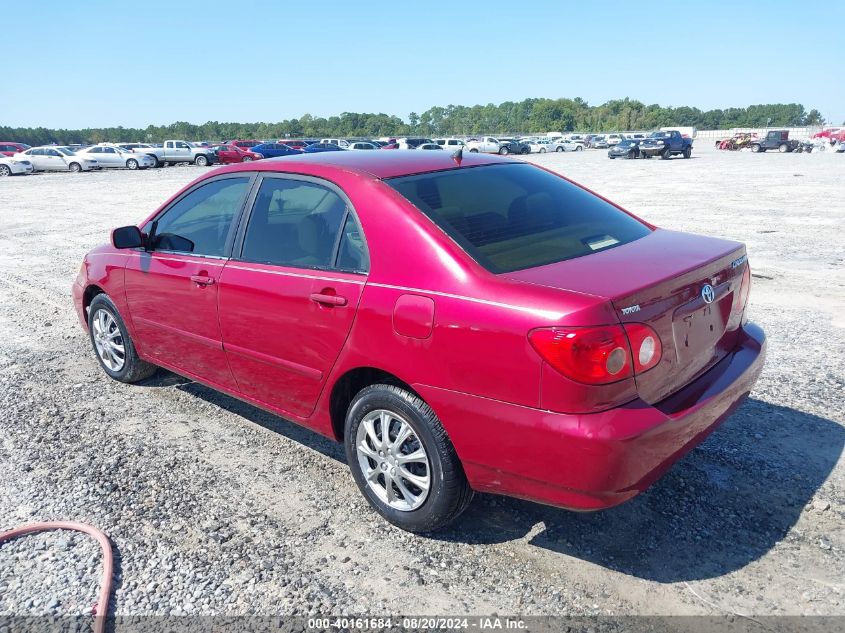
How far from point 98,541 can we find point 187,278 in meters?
1.56

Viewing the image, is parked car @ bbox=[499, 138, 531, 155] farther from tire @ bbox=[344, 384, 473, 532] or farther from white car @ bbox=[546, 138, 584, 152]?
tire @ bbox=[344, 384, 473, 532]

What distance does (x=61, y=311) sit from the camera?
24.1 feet

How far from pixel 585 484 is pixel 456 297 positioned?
87cm

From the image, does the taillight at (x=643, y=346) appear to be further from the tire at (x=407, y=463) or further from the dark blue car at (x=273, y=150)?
the dark blue car at (x=273, y=150)

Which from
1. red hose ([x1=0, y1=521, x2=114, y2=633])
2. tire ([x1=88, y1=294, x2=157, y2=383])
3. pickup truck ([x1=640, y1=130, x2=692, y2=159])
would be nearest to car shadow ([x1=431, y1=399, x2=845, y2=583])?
red hose ([x1=0, y1=521, x2=114, y2=633])

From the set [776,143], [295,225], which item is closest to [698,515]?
[295,225]

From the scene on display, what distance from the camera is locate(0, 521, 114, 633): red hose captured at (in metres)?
2.62

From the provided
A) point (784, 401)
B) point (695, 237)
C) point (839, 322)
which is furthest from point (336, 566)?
point (839, 322)

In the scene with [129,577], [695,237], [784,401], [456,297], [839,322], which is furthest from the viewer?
[839,322]

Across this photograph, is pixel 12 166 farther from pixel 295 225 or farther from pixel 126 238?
pixel 295 225

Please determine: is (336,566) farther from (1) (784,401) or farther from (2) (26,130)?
(2) (26,130)

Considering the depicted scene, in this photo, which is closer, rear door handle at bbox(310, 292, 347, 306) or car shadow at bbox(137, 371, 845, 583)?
car shadow at bbox(137, 371, 845, 583)

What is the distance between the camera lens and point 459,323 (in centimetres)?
266

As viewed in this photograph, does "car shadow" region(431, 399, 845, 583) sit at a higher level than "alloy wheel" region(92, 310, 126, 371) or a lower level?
lower
